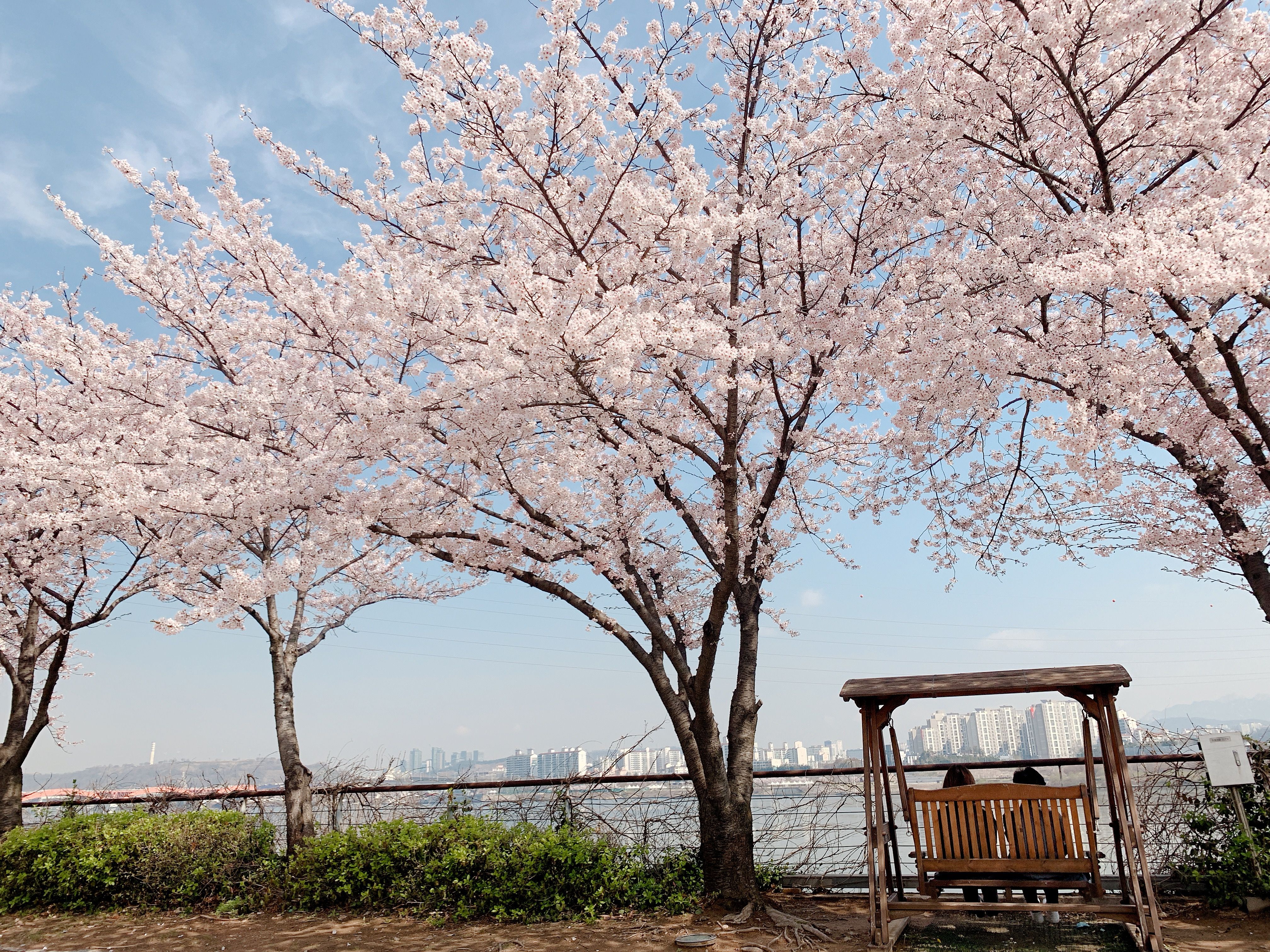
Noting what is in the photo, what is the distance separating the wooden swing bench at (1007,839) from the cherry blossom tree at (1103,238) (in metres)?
1.97

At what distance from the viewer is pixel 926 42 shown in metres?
4.92

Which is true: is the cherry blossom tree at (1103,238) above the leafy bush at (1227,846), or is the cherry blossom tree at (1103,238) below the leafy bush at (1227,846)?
above

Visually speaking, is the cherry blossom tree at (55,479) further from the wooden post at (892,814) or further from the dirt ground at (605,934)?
the wooden post at (892,814)

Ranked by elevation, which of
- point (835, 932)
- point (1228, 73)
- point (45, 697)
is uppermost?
point (1228, 73)

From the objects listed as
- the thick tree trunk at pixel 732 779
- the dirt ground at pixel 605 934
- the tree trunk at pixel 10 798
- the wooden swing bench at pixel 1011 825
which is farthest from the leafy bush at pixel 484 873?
the tree trunk at pixel 10 798

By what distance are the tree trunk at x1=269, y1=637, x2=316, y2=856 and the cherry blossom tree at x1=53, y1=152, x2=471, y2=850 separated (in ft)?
0.04

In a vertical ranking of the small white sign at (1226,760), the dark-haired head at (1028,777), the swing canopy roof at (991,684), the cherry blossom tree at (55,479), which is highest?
the cherry blossom tree at (55,479)

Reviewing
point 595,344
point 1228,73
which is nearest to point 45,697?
point 595,344

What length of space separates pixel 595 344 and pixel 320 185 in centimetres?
289

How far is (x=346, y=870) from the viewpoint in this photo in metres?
6.33

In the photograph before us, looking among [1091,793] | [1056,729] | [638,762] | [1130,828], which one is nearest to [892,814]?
[1091,793]

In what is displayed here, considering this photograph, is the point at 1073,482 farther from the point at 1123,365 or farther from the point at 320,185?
the point at 320,185

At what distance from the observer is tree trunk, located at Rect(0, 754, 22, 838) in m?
8.38

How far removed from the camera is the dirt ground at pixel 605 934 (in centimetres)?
468
